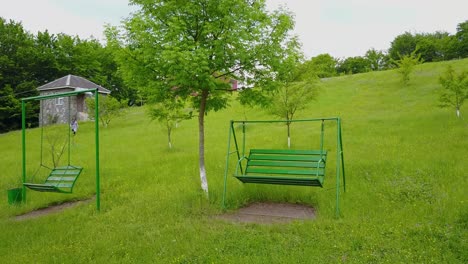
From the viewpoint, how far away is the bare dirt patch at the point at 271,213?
651cm

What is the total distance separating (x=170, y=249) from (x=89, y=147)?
16707 mm

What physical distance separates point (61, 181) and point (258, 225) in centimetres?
488

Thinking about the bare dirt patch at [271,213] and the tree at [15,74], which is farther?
the tree at [15,74]

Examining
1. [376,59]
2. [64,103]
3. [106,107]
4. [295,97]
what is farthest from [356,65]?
[295,97]

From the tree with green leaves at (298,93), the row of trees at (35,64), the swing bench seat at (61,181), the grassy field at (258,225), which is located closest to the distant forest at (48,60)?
the row of trees at (35,64)

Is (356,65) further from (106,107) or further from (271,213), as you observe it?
(271,213)

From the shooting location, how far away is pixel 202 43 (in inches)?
290

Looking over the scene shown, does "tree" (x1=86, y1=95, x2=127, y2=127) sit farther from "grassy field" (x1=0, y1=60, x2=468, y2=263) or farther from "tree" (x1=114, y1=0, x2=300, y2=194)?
"tree" (x1=114, y1=0, x2=300, y2=194)

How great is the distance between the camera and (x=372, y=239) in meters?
5.08

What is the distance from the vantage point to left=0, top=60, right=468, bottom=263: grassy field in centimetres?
492

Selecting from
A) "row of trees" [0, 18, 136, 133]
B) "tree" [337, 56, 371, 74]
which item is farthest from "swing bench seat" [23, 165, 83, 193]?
"tree" [337, 56, 371, 74]

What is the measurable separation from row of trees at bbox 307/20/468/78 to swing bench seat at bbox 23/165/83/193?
4156 cm

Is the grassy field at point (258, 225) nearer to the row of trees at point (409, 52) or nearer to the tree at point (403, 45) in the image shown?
the row of trees at point (409, 52)

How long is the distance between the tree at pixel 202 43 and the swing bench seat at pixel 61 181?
8.62 feet
